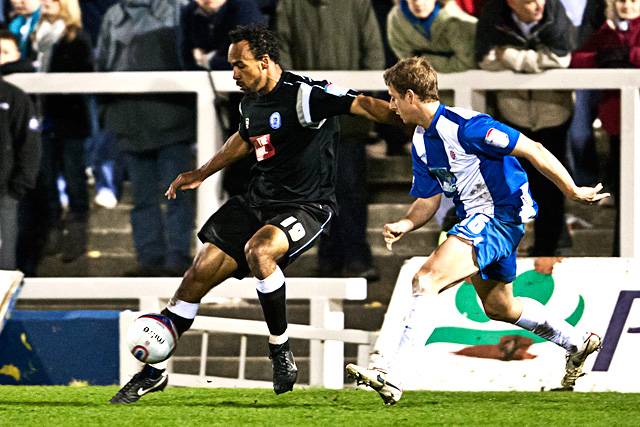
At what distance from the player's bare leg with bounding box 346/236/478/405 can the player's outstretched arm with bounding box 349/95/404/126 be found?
36.5 inches

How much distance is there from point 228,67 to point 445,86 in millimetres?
1691

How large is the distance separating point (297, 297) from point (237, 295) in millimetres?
455

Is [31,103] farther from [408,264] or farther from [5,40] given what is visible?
[408,264]

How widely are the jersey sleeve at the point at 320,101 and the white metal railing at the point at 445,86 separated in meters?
3.04

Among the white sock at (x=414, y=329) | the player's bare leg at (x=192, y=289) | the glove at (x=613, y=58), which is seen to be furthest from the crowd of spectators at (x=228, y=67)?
the white sock at (x=414, y=329)

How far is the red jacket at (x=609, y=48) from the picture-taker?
11.7 meters

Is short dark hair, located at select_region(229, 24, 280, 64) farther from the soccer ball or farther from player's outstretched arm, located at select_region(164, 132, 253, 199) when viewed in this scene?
the soccer ball

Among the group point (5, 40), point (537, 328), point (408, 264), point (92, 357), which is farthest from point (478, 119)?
point (5, 40)

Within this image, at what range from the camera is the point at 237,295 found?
38.2 ft

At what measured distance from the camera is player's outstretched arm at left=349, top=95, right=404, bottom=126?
8.66m

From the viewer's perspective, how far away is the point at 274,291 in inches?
344

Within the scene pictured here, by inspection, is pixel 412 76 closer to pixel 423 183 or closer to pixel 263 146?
pixel 423 183

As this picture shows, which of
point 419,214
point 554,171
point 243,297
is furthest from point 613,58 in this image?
point 554,171

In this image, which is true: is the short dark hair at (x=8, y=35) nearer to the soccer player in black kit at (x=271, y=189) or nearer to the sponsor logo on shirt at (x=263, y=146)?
the soccer player in black kit at (x=271, y=189)
